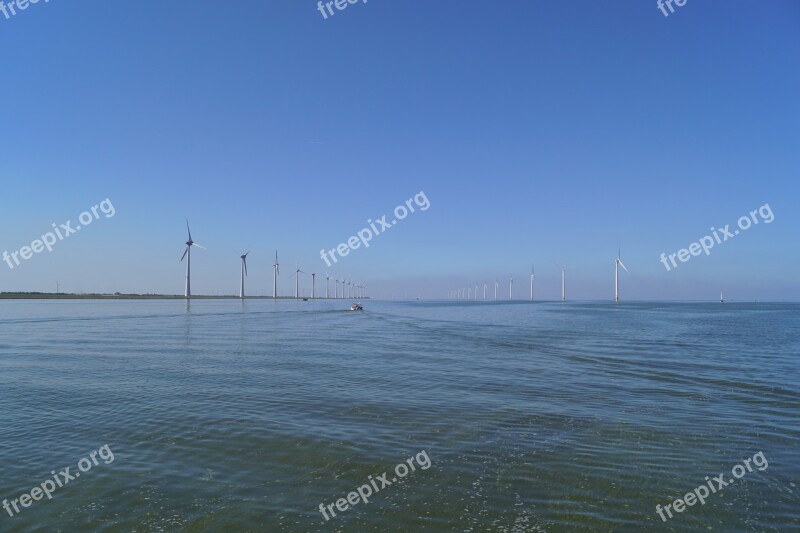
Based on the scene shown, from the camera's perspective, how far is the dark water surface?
8883mm

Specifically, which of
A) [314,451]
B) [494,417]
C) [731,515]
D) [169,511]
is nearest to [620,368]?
[494,417]

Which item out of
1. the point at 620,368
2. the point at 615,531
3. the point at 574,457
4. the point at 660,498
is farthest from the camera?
the point at 620,368

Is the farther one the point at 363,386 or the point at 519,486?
the point at 363,386

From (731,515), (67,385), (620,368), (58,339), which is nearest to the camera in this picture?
(731,515)

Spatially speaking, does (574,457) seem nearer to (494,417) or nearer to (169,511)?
(494,417)

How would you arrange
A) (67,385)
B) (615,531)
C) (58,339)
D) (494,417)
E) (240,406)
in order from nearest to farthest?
(615,531) → (494,417) → (240,406) → (67,385) → (58,339)

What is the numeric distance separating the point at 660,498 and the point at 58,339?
152 feet

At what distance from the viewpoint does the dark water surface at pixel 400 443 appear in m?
8.88

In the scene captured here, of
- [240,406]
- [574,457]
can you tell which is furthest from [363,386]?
[574,457]

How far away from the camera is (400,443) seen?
1277 centimetres

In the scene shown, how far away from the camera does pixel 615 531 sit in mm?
8336

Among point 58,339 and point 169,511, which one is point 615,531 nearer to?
point 169,511

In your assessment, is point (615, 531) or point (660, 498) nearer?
point (615, 531)

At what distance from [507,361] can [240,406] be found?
57.1ft
